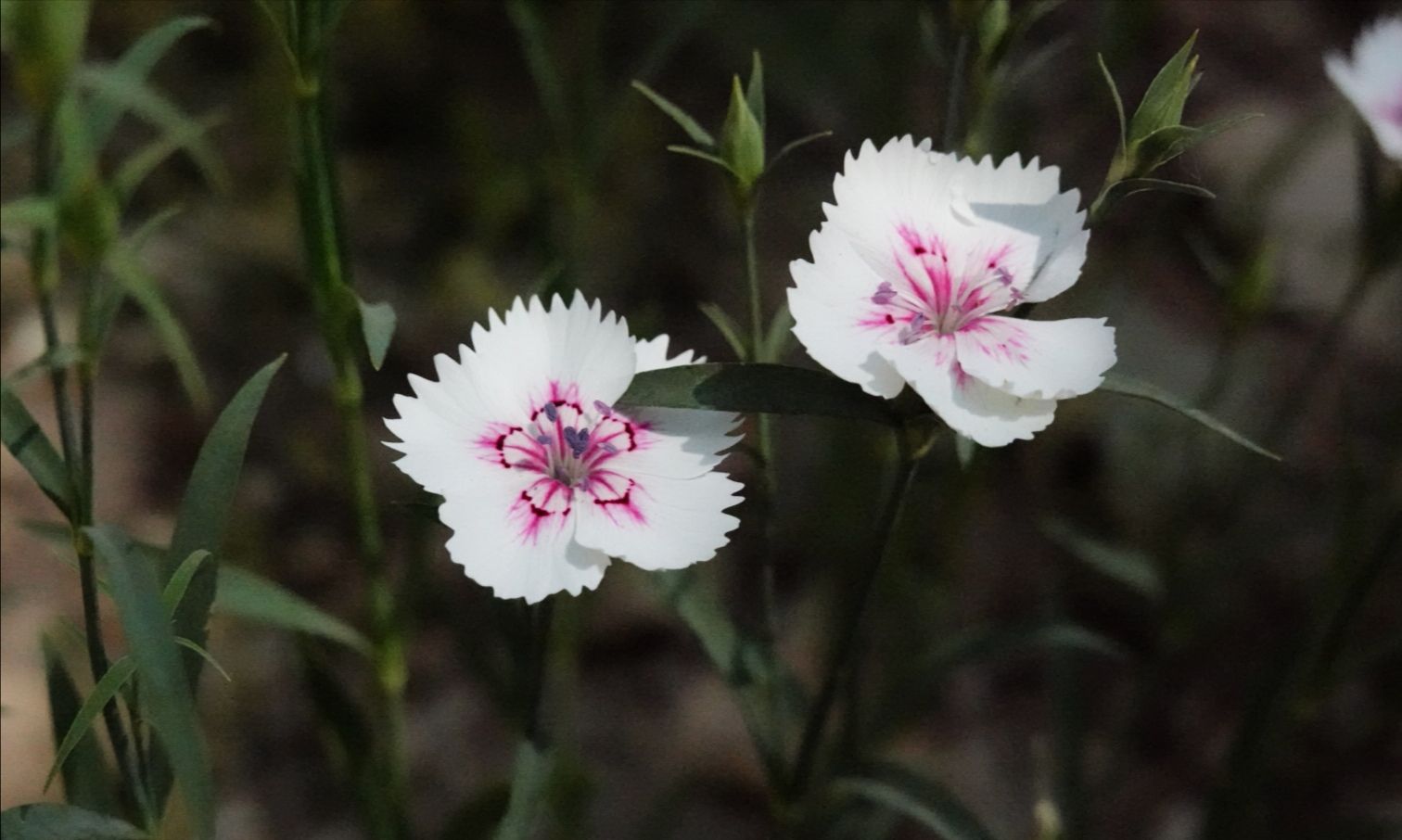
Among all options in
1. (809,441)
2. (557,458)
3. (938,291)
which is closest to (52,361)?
(557,458)

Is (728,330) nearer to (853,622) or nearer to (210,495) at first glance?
(853,622)

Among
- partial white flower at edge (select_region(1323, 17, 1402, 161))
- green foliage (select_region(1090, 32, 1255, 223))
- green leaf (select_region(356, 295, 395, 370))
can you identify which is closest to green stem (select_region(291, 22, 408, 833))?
green leaf (select_region(356, 295, 395, 370))

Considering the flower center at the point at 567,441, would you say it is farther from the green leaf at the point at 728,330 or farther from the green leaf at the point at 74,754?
the green leaf at the point at 74,754

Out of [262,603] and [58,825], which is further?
[262,603]

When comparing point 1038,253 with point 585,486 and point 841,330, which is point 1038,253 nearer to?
point 841,330

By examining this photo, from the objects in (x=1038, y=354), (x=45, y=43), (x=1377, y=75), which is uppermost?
(x=1377, y=75)

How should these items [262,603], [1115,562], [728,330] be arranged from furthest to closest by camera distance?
[1115,562] → [262,603] → [728,330]

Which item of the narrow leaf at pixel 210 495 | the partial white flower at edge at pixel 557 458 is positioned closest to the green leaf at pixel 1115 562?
the partial white flower at edge at pixel 557 458
